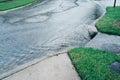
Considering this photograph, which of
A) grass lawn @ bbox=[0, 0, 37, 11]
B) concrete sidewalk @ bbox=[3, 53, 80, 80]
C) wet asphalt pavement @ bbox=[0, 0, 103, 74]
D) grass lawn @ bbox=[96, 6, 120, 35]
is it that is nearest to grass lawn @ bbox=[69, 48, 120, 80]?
concrete sidewalk @ bbox=[3, 53, 80, 80]

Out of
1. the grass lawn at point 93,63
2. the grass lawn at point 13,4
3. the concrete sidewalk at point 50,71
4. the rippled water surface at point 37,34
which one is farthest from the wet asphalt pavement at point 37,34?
the grass lawn at point 13,4

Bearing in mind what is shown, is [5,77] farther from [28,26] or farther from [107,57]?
[28,26]

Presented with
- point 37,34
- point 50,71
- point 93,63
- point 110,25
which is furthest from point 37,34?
point 93,63

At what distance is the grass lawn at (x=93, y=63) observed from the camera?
20.9 feet

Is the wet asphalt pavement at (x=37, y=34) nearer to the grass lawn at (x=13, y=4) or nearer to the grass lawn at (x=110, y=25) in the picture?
the grass lawn at (x=110, y=25)

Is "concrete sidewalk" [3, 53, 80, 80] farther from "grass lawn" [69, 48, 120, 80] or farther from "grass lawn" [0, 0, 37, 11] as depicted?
"grass lawn" [0, 0, 37, 11]

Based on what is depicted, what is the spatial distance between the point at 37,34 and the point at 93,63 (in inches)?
193

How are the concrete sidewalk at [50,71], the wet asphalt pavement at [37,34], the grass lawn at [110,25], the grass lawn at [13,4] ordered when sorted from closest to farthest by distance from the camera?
the concrete sidewalk at [50,71], the wet asphalt pavement at [37,34], the grass lawn at [110,25], the grass lawn at [13,4]

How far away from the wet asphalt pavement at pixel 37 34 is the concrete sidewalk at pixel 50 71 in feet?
3.32

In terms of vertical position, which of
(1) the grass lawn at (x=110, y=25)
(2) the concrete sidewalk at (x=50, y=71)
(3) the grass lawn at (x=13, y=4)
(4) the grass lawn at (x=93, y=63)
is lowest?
(3) the grass lawn at (x=13, y=4)

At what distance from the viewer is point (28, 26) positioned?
1259cm

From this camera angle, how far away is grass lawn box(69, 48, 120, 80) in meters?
6.38

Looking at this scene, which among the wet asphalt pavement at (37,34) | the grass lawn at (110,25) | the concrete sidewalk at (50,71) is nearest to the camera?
the concrete sidewalk at (50,71)

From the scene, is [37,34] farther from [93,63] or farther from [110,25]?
[93,63]
